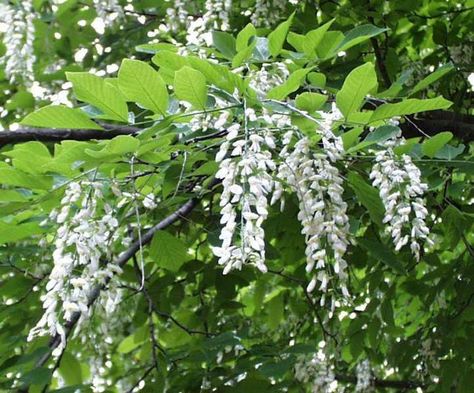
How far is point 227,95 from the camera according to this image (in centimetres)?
164

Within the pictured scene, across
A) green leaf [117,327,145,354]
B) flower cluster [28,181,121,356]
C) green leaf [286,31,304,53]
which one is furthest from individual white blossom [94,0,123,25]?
flower cluster [28,181,121,356]

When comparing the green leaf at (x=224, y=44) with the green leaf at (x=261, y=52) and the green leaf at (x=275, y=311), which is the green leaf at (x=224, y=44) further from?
the green leaf at (x=275, y=311)

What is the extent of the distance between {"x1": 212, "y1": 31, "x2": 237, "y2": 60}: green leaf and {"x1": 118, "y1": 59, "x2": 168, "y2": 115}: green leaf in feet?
1.84

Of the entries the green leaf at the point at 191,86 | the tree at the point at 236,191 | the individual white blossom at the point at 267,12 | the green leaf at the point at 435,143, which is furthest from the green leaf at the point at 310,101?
the individual white blossom at the point at 267,12

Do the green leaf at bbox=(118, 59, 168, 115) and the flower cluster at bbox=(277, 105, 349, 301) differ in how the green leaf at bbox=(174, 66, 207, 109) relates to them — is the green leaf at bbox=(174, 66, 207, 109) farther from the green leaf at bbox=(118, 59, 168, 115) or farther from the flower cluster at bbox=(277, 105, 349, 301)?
the flower cluster at bbox=(277, 105, 349, 301)

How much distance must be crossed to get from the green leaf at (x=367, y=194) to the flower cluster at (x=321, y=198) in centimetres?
27

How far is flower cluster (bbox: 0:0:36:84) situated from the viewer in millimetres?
3422

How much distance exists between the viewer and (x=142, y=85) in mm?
1510

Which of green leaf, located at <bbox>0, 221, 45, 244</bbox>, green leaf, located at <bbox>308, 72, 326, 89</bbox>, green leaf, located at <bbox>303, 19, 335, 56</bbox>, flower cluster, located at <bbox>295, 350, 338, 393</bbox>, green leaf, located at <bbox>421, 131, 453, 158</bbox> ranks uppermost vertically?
green leaf, located at <bbox>303, 19, 335, 56</bbox>

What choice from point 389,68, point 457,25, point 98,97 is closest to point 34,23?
point 389,68

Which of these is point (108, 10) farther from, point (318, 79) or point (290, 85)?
point (290, 85)

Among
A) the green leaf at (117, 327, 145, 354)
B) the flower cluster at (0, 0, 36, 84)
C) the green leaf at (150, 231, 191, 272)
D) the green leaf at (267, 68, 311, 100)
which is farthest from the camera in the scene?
the green leaf at (117, 327, 145, 354)

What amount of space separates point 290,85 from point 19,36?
7.29 ft

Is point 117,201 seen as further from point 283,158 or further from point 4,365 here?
point 4,365
